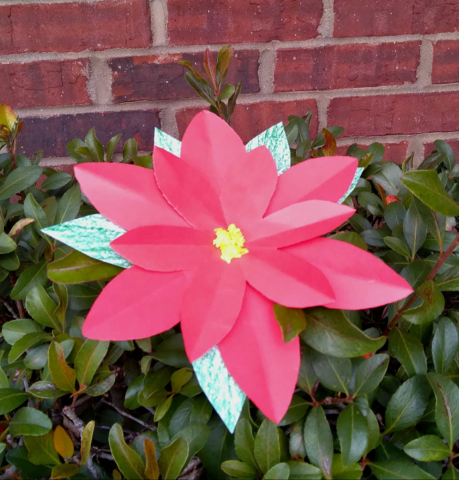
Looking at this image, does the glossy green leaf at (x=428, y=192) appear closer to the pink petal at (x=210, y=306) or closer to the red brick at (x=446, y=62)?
the pink petal at (x=210, y=306)

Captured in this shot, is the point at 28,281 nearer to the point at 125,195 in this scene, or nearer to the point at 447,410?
the point at 125,195

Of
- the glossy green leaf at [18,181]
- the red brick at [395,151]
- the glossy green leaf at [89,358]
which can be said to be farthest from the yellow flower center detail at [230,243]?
the red brick at [395,151]

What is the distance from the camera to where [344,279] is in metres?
0.28

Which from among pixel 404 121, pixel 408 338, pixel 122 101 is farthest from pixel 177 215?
pixel 404 121

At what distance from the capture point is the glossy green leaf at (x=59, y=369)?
319mm

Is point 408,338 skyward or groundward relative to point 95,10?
groundward

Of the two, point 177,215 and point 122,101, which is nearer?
point 177,215

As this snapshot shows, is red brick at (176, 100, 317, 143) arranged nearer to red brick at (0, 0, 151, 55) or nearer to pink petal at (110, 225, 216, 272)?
red brick at (0, 0, 151, 55)

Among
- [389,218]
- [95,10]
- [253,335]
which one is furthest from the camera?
[95,10]

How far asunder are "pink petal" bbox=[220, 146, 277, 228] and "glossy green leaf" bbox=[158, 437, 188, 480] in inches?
6.5

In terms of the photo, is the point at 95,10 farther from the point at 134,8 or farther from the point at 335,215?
the point at 335,215

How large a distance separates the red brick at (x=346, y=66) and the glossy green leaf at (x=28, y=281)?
65cm

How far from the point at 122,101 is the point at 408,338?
2.32 feet

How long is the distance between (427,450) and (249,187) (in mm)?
233
